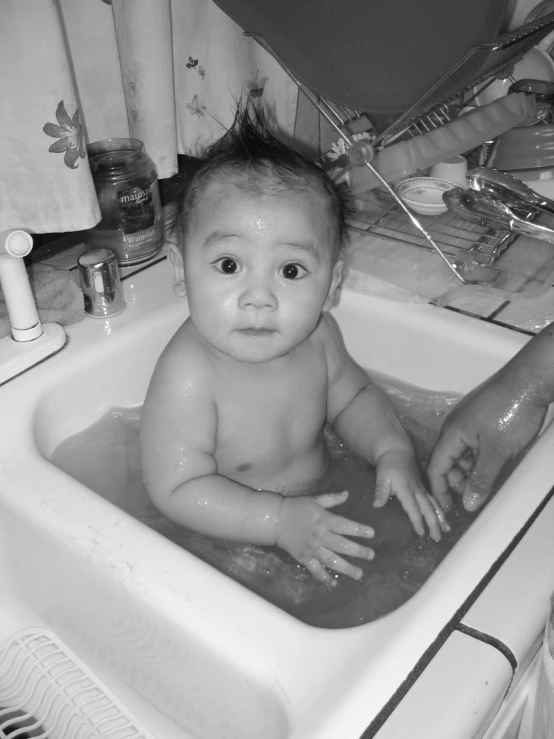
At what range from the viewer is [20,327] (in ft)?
3.28

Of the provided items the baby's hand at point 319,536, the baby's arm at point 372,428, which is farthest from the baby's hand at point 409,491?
the baby's hand at point 319,536

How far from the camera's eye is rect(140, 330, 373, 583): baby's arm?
2.66 ft

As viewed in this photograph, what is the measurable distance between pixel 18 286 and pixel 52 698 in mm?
528

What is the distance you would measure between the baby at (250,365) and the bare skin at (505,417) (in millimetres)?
71

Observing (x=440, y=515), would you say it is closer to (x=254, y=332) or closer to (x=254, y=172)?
(x=254, y=332)

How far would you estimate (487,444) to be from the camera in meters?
0.91

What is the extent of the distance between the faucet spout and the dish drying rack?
19.8 inches

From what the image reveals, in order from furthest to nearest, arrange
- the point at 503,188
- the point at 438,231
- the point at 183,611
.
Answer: the point at 438,231 < the point at 503,188 < the point at 183,611

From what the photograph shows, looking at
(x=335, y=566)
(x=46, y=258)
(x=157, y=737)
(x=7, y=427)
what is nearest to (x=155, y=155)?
(x=46, y=258)

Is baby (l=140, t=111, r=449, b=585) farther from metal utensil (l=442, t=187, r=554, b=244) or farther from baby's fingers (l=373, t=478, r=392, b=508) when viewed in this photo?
metal utensil (l=442, t=187, r=554, b=244)

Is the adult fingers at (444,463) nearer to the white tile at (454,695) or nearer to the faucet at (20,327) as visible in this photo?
the white tile at (454,695)

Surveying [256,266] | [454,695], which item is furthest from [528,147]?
[454,695]

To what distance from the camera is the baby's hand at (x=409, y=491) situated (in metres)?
0.88

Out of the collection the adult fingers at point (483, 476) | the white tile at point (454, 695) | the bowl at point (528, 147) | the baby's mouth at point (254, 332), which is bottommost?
the adult fingers at point (483, 476)
